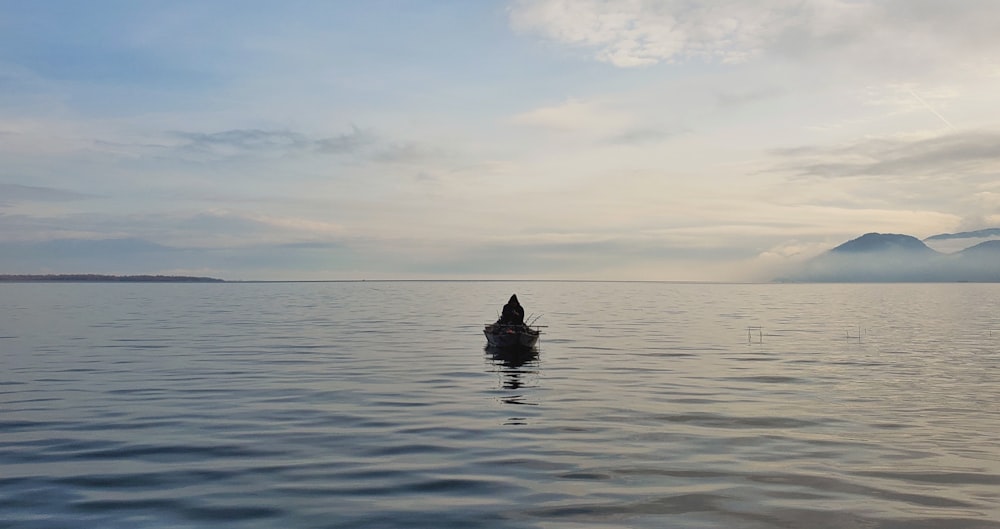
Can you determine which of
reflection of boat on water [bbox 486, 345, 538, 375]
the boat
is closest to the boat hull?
the boat

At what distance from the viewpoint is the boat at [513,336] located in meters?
47.5

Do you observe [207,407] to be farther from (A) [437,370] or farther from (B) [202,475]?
(A) [437,370]

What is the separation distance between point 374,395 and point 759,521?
1929 centimetres

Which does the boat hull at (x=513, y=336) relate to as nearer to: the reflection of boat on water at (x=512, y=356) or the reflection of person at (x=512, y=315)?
the reflection of boat on water at (x=512, y=356)

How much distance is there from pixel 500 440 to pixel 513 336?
25.5 m

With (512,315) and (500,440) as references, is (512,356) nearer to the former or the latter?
(512,315)

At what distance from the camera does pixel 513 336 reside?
47.4 meters

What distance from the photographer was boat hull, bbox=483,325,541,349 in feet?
156

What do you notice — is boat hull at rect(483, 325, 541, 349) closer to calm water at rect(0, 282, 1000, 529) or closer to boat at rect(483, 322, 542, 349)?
boat at rect(483, 322, 542, 349)

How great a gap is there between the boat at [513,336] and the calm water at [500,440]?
3.93ft

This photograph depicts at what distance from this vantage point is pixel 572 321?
8712 cm

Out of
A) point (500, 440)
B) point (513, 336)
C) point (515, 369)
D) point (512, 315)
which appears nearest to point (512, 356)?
point (513, 336)

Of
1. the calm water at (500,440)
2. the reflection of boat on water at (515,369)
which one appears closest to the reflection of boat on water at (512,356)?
the reflection of boat on water at (515,369)

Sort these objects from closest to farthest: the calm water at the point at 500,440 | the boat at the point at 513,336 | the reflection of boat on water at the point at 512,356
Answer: the calm water at the point at 500,440 < the reflection of boat on water at the point at 512,356 < the boat at the point at 513,336
